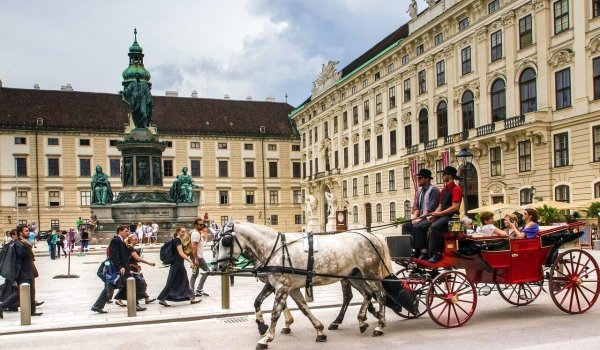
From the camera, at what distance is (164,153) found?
6725cm

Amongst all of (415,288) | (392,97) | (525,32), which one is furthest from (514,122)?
(415,288)

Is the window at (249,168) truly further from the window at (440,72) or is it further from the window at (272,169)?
the window at (440,72)

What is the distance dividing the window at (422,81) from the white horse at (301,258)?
35.0 m

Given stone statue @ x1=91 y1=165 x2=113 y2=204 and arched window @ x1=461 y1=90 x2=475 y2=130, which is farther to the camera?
arched window @ x1=461 y1=90 x2=475 y2=130

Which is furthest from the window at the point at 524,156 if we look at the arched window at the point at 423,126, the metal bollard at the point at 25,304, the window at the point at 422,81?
the metal bollard at the point at 25,304

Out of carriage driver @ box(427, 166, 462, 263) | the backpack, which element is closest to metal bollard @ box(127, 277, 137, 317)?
the backpack

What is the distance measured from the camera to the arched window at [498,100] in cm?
3462

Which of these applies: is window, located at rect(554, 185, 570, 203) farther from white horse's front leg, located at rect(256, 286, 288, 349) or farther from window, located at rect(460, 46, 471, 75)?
white horse's front leg, located at rect(256, 286, 288, 349)

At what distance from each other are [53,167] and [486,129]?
156ft

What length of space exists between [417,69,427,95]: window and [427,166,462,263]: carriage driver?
34262 mm

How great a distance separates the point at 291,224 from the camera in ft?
235

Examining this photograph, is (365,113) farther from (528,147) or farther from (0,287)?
(0,287)

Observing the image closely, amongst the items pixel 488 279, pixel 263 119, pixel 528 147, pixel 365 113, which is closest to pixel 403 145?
pixel 365 113

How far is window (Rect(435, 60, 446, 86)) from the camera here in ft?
133
